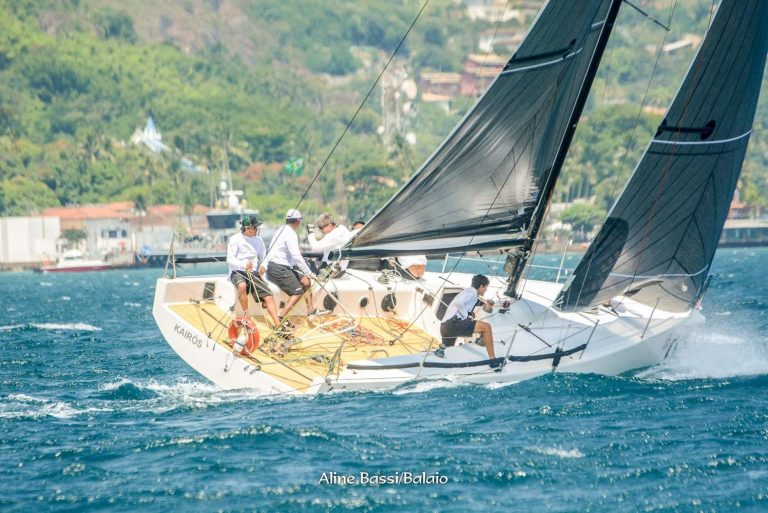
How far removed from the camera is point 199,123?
15238cm

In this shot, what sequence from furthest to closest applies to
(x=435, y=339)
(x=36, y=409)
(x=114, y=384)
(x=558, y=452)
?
(x=114, y=384) → (x=435, y=339) → (x=36, y=409) → (x=558, y=452)

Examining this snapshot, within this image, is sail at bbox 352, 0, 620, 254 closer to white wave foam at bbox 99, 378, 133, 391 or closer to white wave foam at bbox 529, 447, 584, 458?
white wave foam at bbox 529, 447, 584, 458

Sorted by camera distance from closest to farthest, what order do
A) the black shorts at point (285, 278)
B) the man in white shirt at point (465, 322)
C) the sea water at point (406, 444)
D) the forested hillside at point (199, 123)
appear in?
1. the sea water at point (406, 444)
2. the man in white shirt at point (465, 322)
3. the black shorts at point (285, 278)
4. the forested hillside at point (199, 123)

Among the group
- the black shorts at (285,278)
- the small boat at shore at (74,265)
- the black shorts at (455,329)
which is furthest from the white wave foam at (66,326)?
the small boat at shore at (74,265)

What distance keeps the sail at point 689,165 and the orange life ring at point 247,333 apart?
4.44m

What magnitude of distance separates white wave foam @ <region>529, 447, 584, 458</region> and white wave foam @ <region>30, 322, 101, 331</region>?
18247mm

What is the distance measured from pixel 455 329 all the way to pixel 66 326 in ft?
54.2

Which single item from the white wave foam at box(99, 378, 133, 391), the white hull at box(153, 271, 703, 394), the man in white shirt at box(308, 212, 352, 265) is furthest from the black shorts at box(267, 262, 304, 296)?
the white wave foam at box(99, 378, 133, 391)

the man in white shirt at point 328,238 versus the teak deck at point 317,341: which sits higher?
the man in white shirt at point 328,238

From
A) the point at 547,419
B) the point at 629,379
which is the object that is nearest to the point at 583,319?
the point at 629,379

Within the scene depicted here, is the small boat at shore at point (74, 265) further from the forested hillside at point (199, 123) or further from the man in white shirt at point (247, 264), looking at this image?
the man in white shirt at point (247, 264)

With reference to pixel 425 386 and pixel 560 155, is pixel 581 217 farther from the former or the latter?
pixel 425 386

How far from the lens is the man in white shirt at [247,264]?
54.5 feet

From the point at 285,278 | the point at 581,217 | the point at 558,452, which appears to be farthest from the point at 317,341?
the point at 581,217
